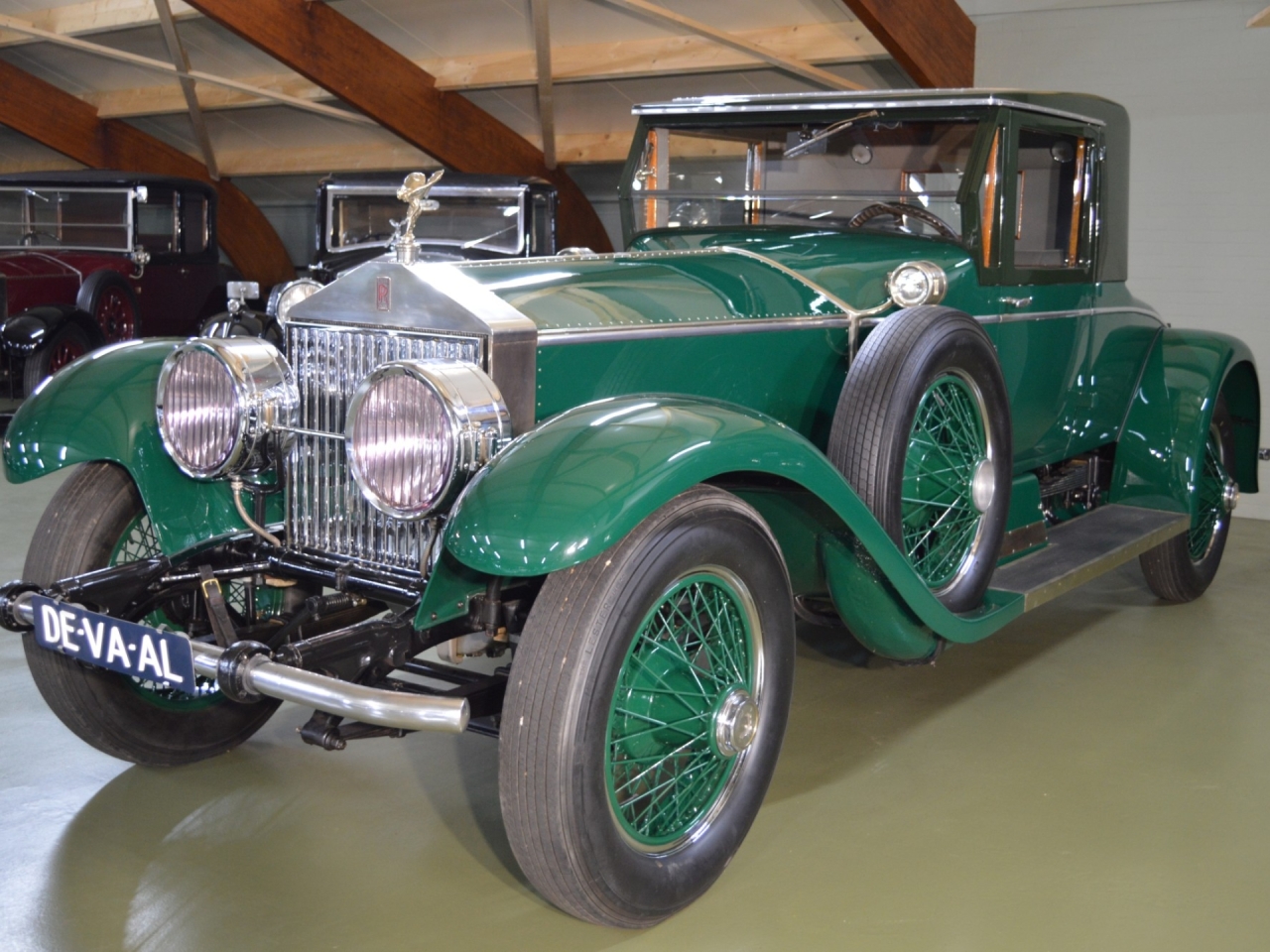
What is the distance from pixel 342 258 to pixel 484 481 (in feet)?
22.8

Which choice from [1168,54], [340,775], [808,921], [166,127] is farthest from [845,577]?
[166,127]

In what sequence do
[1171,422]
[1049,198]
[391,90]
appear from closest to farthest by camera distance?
[1049,198] → [1171,422] → [391,90]

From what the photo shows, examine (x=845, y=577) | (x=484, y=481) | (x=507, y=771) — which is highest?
(x=484, y=481)

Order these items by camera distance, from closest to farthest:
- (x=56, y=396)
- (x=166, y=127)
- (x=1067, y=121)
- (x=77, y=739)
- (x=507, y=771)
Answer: (x=507, y=771), (x=56, y=396), (x=77, y=739), (x=1067, y=121), (x=166, y=127)

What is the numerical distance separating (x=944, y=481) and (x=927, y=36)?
500 cm

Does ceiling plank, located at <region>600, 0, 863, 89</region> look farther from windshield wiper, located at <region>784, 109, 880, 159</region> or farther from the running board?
the running board

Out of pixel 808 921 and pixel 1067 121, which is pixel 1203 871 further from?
pixel 1067 121

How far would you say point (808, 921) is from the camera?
2381 mm

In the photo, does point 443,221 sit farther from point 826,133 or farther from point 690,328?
point 690,328

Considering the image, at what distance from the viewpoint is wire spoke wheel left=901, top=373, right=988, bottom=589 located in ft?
10.3

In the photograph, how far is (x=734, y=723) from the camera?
7.97ft

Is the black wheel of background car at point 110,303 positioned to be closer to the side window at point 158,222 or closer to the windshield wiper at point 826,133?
the side window at point 158,222

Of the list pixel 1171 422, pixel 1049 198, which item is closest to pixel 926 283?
pixel 1049 198

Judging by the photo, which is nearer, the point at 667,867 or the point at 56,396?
the point at 667,867
